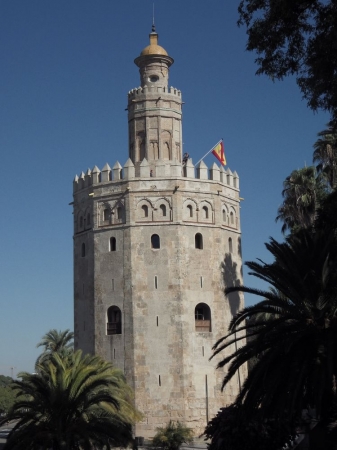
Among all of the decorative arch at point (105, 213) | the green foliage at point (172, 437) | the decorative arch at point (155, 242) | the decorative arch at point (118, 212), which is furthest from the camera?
the decorative arch at point (105, 213)

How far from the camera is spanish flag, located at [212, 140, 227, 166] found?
42594 mm

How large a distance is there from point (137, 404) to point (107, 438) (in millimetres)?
11962

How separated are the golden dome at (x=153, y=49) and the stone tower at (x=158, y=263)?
0.08 metres

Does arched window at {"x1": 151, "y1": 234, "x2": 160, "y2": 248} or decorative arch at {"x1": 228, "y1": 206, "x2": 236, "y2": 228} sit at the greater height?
decorative arch at {"x1": 228, "y1": 206, "x2": 236, "y2": 228}

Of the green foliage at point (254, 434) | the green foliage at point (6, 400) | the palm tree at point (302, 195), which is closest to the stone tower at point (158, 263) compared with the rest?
the palm tree at point (302, 195)

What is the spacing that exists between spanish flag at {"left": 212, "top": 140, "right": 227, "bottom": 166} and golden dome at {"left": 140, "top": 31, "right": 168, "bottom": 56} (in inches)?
224

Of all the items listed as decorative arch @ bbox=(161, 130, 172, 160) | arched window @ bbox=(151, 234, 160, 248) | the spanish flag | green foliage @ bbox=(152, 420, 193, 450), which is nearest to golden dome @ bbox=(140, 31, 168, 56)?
decorative arch @ bbox=(161, 130, 172, 160)

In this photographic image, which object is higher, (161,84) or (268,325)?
(161,84)

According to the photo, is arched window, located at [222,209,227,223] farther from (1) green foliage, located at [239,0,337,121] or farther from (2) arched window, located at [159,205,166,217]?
(1) green foliage, located at [239,0,337,121]

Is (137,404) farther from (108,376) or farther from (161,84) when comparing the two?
(161,84)

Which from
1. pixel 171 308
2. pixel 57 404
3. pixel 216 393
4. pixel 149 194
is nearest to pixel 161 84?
pixel 149 194

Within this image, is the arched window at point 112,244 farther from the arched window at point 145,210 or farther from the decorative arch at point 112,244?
the arched window at point 145,210

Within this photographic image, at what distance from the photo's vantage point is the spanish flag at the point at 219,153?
1677 inches

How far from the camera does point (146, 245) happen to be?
4056 centimetres
